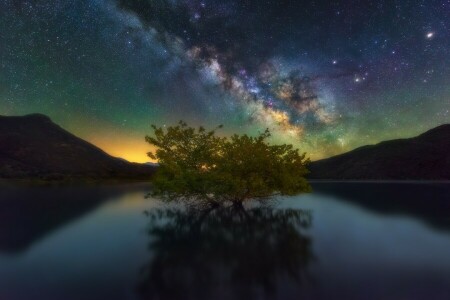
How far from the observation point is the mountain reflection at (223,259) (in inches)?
529

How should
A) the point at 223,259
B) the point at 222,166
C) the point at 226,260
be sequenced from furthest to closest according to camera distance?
1. the point at 222,166
2. the point at 223,259
3. the point at 226,260

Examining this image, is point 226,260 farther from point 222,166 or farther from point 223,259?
point 222,166

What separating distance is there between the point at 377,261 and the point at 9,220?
38.1 m

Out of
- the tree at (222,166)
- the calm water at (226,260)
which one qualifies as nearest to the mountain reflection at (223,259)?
the calm water at (226,260)

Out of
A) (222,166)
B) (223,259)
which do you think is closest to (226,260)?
(223,259)

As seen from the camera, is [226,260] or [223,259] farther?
[223,259]

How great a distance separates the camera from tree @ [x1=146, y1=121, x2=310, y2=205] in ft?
135

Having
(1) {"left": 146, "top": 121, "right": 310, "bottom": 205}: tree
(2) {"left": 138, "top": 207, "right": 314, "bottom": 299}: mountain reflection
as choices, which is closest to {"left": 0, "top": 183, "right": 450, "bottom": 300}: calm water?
(2) {"left": 138, "top": 207, "right": 314, "bottom": 299}: mountain reflection

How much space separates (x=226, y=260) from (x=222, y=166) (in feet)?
78.7

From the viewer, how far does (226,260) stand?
60.1ft

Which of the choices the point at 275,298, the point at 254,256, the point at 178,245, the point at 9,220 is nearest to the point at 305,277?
the point at 275,298

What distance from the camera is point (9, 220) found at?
36625 mm

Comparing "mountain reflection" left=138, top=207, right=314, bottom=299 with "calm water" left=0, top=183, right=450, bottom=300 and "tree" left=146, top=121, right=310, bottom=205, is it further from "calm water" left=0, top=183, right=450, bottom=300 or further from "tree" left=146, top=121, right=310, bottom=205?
"tree" left=146, top=121, right=310, bottom=205

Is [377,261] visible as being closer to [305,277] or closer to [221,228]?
[305,277]
